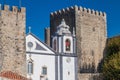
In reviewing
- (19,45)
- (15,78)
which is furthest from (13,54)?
(15,78)

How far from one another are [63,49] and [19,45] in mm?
11680

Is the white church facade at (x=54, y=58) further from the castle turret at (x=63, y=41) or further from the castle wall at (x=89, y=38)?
the castle wall at (x=89, y=38)

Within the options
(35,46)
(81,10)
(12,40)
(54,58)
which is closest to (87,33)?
(81,10)

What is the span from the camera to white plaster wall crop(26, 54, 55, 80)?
4966cm

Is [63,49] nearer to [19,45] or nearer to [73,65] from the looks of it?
[73,65]

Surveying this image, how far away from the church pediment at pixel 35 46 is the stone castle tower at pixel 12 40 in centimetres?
706

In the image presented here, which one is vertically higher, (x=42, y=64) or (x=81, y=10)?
(x=81, y=10)

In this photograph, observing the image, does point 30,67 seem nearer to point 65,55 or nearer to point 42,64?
point 42,64

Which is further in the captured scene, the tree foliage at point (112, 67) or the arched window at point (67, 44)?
the arched window at point (67, 44)

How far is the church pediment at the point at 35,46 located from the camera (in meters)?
49.7

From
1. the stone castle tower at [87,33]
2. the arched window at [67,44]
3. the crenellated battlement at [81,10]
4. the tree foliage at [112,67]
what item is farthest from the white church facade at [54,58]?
the crenellated battlement at [81,10]

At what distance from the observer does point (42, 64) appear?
166 ft

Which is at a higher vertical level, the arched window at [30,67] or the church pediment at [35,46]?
the church pediment at [35,46]

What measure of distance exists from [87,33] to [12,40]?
792 inches
